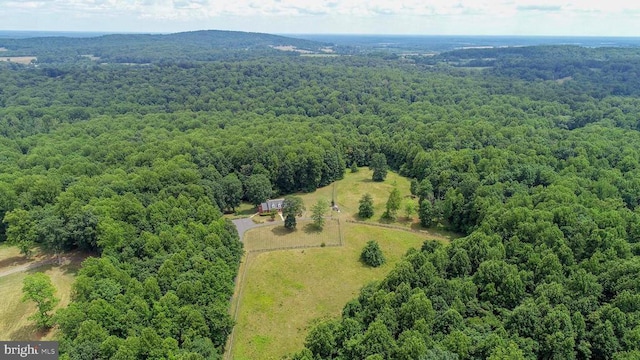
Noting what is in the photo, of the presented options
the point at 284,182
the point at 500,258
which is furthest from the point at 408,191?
the point at 500,258

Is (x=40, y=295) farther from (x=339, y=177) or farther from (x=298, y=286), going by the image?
(x=339, y=177)

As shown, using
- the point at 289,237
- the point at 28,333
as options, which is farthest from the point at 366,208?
the point at 28,333

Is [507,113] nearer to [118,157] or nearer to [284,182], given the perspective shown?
[284,182]

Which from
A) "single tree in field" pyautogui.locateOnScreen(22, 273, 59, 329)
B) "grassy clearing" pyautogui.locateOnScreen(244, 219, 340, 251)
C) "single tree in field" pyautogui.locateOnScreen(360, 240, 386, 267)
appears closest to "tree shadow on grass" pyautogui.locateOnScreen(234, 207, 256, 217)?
"grassy clearing" pyautogui.locateOnScreen(244, 219, 340, 251)

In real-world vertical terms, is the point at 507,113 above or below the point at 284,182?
above

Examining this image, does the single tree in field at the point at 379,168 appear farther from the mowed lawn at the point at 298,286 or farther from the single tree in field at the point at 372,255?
the single tree in field at the point at 372,255
